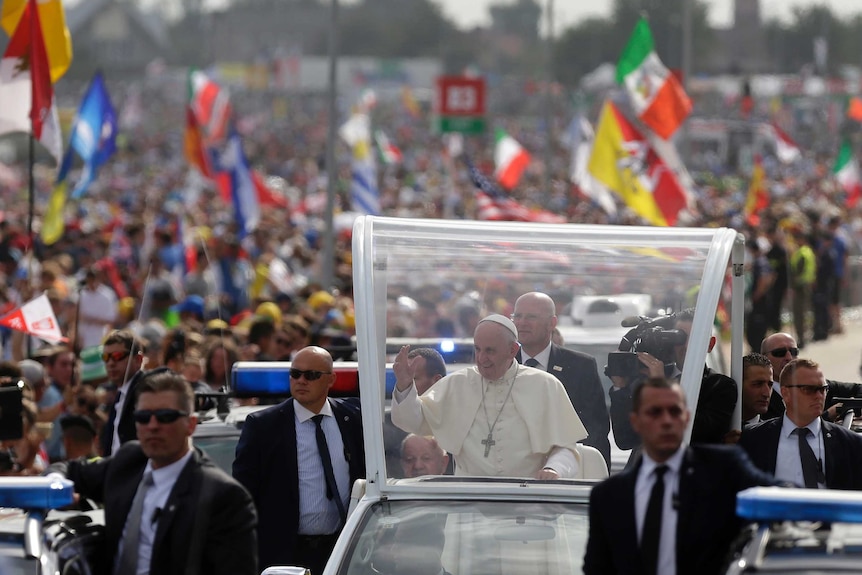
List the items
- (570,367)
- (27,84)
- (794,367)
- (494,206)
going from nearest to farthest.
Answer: (794,367) < (570,367) < (27,84) < (494,206)

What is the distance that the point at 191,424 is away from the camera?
5.82 metres

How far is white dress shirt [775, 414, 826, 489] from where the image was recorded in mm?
7590

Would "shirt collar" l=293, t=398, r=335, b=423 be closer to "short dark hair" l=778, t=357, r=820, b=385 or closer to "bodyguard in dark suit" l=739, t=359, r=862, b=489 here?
"bodyguard in dark suit" l=739, t=359, r=862, b=489

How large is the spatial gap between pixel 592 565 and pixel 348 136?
28295 millimetres

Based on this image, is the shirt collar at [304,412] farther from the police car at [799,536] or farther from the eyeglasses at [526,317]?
the police car at [799,536]

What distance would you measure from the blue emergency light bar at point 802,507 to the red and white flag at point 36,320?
28.0 ft

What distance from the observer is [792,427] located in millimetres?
7652

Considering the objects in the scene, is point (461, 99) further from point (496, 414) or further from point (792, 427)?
point (792, 427)

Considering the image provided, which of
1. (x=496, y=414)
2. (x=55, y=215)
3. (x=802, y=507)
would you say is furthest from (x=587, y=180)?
(x=802, y=507)

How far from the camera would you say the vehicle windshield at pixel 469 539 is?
6.96 meters

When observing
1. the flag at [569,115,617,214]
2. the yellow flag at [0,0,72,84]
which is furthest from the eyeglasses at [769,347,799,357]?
the flag at [569,115,617,214]

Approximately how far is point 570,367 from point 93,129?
1499cm

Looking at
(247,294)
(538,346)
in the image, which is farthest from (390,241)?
(247,294)

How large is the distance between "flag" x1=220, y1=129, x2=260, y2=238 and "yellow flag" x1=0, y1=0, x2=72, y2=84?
8.65 metres
